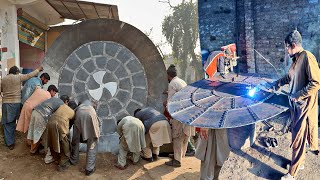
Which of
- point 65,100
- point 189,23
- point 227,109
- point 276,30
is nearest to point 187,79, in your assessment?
point 189,23

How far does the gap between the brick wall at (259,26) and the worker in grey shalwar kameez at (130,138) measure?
13.2 feet

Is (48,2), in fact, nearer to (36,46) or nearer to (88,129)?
(36,46)

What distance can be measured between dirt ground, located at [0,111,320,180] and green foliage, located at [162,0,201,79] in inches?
766

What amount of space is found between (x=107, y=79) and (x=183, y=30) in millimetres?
18965

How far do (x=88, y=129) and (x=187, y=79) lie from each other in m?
22.1

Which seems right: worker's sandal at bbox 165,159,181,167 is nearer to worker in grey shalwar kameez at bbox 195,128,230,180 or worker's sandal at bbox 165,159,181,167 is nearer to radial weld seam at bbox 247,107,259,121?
worker in grey shalwar kameez at bbox 195,128,230,180

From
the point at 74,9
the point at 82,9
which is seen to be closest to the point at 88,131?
the point at 82,9

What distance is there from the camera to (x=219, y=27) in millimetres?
8906

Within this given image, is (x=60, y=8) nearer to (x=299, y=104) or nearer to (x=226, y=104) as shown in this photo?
(x=226, y=104)

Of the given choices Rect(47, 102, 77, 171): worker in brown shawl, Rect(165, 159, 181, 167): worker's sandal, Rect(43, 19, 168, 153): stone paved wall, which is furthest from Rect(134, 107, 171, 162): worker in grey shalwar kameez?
Rect(47, 102, 77, 171): worker in brown shawl

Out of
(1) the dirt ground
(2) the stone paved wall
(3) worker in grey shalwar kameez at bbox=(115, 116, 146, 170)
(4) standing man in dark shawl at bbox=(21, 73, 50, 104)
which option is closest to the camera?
(1) the dirt ground

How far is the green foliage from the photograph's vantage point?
25.0 metres

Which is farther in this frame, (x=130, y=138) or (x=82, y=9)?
(x=82, y=9)

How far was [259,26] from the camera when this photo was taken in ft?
27.8
